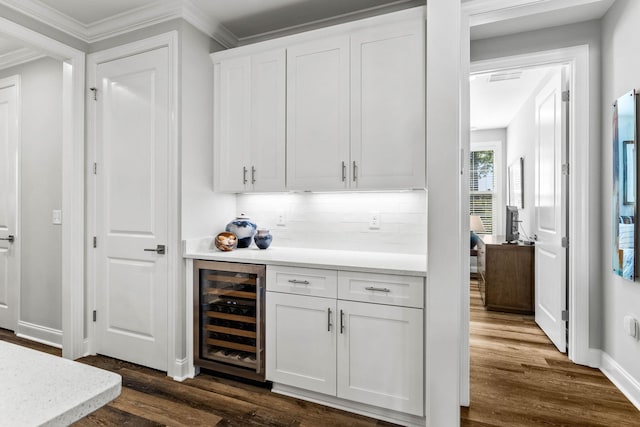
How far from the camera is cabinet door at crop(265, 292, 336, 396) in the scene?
216 centimetres

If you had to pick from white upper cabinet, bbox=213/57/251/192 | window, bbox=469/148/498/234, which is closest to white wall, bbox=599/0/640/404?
white upper cabinet, bbox=213/57/251/192

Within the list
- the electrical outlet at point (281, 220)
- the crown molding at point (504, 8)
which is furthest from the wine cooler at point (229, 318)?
the crown molding at point (504, 8)

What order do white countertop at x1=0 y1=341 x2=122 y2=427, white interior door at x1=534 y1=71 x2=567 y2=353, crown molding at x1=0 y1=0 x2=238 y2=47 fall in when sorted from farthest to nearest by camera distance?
white interior door at x1=534 y1=71 x2=567 y2=353 < crown molding at x1=0 y1=0 x2=238 y2=47 < white countertop at x1=0 y1=341 x2=122 y2=427

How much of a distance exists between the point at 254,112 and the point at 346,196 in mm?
933

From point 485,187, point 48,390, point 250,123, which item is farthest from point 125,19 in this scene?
point 485,187

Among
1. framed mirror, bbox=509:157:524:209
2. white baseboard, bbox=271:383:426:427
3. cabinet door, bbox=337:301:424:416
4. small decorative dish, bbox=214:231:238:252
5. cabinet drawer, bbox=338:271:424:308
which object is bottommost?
white baseboard, bbox=271:383:426:427

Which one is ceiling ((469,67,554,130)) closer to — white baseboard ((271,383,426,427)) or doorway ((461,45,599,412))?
doorway ((461,45,599,412))

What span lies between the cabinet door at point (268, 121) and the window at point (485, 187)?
Answer: 521 centimetres

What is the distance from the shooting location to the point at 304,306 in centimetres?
223

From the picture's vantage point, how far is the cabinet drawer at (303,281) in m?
2.17

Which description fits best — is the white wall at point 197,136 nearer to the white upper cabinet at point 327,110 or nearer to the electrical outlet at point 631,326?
the white upper cabinet at point 327,110

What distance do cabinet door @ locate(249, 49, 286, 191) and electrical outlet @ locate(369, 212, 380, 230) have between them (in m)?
0.69

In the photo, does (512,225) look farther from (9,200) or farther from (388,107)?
(9,200)

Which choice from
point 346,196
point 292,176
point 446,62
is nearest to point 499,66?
point 446,62
